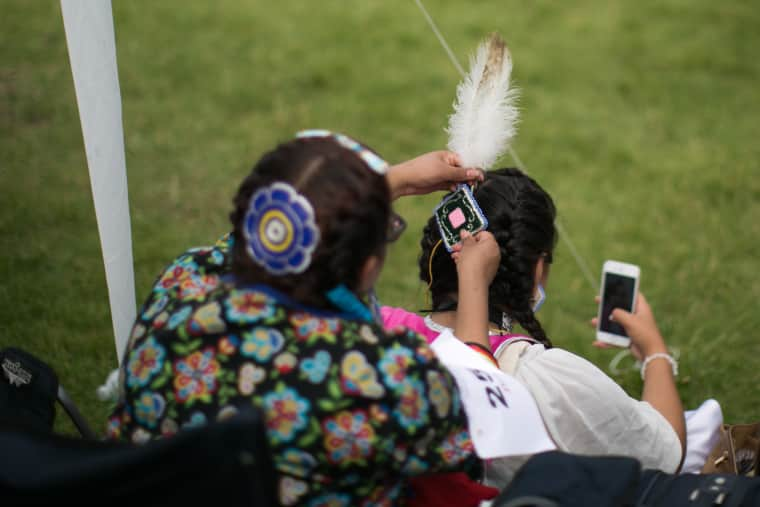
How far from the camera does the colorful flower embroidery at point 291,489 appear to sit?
163 cm

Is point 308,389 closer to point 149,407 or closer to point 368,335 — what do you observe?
point 368,335

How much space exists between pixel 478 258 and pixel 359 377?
2.28ft

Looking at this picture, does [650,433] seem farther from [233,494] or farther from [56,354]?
[56,354]

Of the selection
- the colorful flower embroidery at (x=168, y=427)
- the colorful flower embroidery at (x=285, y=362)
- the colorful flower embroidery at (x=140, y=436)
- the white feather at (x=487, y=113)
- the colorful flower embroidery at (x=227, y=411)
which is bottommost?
the colorful flower embroidery at (x=140, y=436)

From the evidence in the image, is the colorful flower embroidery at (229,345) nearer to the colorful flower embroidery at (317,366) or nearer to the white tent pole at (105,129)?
the colorful flower embroidery at (317,366)

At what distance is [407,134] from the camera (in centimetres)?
546

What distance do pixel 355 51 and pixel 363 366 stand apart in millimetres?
5034

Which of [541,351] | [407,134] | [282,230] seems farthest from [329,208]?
[407,134]

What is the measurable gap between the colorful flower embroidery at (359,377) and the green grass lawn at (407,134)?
1811 mm

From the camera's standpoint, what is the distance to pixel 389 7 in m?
6.94

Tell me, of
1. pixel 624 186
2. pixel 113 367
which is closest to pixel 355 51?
pixel 624 186

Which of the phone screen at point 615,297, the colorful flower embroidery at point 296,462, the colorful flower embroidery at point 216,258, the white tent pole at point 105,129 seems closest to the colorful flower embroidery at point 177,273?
the colorful flower embroidery at point 216,258

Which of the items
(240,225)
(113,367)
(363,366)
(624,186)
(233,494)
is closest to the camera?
(233,494)

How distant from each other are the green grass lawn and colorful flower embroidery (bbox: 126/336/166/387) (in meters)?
1.50
